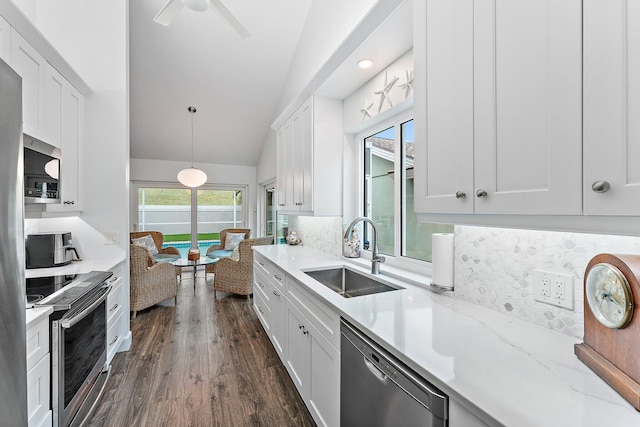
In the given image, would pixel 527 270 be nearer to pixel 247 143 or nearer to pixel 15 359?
pixel 15 359

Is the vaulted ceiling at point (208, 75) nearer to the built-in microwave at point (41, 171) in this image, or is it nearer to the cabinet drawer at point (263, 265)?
the built-in microwave at point (41, 171)

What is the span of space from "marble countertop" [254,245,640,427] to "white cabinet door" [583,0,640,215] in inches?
18.5

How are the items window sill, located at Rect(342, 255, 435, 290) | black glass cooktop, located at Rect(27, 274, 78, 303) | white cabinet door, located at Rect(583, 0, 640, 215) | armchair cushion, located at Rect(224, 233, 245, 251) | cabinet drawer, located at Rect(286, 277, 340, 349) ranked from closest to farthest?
white cabinet door, located at Rect(583, 0, 640, 215)
cabinet drawer, located at Rect(286, 277, 340, 349)
black glass cooktop, located at Rect(27, 274, 78, 303)
window sill, located at Rect(342, 255, 435, 290)
armchair cushion, located at Rect(224, 233, 245, 251)

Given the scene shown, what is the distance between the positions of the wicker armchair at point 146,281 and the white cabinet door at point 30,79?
1746 millimetres

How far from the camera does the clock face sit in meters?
0.72

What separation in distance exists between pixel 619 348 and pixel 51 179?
10.1 ft

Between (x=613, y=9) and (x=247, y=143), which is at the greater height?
(x=247, y=143)

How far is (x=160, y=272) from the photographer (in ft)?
12.1

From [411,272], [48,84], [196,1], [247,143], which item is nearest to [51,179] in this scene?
[48,84]

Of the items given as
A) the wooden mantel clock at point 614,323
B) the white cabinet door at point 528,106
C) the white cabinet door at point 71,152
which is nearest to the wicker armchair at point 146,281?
the white cabinet door at point 71,152

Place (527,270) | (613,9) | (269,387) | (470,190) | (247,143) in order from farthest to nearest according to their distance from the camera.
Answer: (247,143)
(269,387)
(527,270)
(470,190)
(613,9)

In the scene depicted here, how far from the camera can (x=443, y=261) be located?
1541 millimetres

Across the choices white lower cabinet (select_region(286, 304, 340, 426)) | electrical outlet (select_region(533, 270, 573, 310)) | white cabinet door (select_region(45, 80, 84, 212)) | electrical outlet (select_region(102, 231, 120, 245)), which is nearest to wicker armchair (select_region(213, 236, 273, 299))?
electrical outlet (select_region(102, 231, 120, 245))

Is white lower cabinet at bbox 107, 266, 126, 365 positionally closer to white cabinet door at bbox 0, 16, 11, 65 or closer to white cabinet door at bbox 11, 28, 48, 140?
white cabinet door at bbox 11, 28, 48, 140
